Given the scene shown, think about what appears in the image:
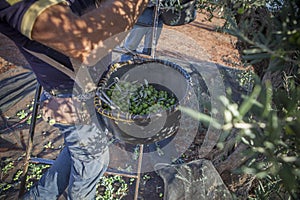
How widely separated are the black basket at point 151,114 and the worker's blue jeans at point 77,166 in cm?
33

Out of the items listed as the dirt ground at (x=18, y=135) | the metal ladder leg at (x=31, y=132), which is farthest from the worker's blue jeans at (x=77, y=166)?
the dirt ground at (x=18, y=135)

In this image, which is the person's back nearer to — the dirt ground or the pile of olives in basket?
the pile of olives in basket

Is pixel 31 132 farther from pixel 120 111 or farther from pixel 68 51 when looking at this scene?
pixel 68 51

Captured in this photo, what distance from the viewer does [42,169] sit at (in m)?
2.61

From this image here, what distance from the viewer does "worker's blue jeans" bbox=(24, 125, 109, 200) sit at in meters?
1.89

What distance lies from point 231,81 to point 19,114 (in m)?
1.96

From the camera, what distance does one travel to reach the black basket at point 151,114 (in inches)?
57.8

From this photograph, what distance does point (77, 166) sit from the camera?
1.98 metres

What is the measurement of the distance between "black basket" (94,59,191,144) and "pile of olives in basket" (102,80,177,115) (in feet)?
0.09

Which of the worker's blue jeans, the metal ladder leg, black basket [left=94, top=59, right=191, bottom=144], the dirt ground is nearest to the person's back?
the worker's blue jeans

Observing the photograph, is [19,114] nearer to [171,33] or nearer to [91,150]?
[91,150]

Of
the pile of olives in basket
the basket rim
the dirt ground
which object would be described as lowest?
the dirt ground

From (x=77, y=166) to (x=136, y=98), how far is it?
580 mm

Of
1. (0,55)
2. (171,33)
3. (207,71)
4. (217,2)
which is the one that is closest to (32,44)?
(217,2)
